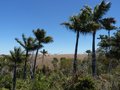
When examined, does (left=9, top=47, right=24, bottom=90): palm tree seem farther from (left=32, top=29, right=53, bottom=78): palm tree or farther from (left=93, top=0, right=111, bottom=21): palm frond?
(left=93, top=0, right=111, bottom=21): palm frond

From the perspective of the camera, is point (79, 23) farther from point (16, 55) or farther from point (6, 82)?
point (6, 82)

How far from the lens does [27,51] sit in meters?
65.4

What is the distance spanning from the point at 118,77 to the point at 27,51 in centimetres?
3568

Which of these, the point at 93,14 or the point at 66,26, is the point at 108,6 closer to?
the point at 93,14

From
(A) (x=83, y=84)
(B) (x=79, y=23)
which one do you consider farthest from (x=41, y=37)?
(A) (x=83, y=84)

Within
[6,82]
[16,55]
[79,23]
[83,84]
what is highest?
[79,23]

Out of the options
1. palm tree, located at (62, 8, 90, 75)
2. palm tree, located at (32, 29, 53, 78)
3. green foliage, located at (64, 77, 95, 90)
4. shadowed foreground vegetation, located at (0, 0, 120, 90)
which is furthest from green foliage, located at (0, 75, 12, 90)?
green foliage, located at (64, 77, 95, 90)

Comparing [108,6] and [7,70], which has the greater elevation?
[108,6]

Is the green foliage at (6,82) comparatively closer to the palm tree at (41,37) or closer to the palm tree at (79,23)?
the palm tree at (41,37)

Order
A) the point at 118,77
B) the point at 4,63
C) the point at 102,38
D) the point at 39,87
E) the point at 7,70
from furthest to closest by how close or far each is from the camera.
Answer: the point at 7,70, the point at 4,63, the point at 102,38, the point at 39,87, the point at 118,77

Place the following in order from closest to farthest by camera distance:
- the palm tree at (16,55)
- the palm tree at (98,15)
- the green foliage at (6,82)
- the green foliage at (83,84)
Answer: the green foliage at (83,84) → the palm tree at (98,15) → the palm tree at (16,55) → the green foliage at (6,82)

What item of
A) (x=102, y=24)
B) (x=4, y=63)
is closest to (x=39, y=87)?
(x=102, y=24)

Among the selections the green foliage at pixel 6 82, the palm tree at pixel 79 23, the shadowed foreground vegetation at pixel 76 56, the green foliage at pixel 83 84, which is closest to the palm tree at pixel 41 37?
the shadowed foreground vegetation at pixel 76 56

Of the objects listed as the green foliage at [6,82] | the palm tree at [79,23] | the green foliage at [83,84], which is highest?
the palm tree at [79,23]
